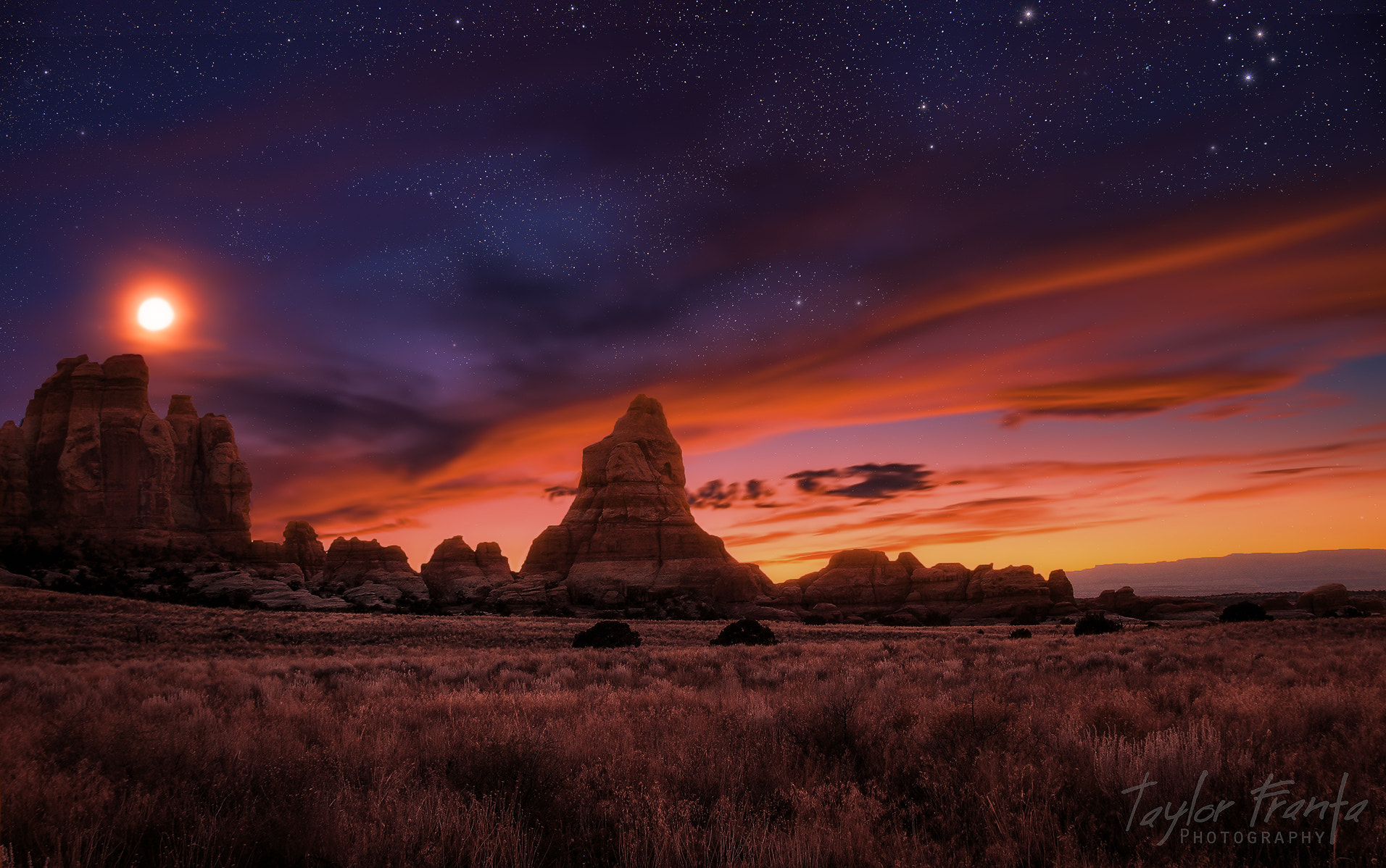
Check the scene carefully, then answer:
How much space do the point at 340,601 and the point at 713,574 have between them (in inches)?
1764

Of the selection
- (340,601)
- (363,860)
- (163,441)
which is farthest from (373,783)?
(163,441)

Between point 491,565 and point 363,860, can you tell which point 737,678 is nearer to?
point 363,860

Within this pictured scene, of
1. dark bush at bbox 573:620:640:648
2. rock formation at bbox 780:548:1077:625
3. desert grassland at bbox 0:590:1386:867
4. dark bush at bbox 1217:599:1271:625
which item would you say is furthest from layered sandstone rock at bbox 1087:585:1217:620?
desert grassland at bbox 0:590:1386:867

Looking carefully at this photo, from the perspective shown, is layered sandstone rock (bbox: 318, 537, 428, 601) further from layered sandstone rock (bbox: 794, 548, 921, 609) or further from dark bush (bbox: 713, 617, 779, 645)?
dark bush (bbox: 713, 617, 779, 645)

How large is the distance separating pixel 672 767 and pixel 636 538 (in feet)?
300

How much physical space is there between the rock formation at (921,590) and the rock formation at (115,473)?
86879mm

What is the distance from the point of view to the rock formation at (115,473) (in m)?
87.6

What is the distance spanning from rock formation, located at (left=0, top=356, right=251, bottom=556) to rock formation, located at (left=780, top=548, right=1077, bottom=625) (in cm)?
8688

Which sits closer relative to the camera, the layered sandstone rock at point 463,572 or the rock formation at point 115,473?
the rock formation at point 115,473

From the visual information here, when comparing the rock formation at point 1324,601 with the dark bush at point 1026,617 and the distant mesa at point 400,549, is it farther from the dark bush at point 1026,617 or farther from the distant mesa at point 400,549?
the dark bush at point 1026,617

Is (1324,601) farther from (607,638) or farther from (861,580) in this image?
(607,638)

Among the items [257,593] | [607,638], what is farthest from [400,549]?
[607,638]

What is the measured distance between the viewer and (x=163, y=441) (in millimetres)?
94750

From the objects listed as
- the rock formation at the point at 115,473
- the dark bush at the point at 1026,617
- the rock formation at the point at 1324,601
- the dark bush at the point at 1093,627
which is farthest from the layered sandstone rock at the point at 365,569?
the rock formation at the point at 1324,601
